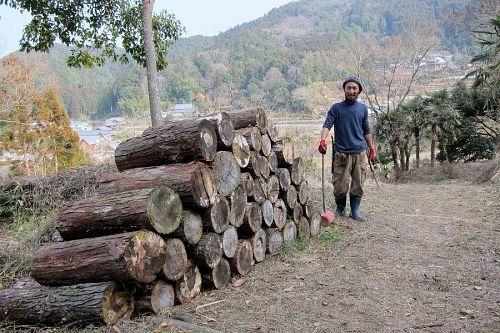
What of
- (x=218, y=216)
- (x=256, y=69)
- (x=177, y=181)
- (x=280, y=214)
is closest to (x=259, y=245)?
(x=280, y=214)

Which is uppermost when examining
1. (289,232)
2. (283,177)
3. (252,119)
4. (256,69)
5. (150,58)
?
(256,69)

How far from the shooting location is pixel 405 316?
3.16 metres

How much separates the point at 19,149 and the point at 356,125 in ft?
85.8

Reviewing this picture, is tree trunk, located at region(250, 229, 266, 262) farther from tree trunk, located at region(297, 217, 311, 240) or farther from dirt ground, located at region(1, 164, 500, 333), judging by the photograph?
tree trunk, located at region(297, 217, 311, 240)

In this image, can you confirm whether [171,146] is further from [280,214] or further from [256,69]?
[256,69]

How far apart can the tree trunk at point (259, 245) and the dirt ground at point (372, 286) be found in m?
0.10

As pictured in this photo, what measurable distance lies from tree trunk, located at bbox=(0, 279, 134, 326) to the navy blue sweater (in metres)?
3.45

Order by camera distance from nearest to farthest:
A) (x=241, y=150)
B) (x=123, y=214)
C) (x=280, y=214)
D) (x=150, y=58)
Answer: (x=123, y=214), (x=241, y=150), (x=280, y=214), (x=150, y=58)

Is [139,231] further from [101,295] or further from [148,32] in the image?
[148,32]

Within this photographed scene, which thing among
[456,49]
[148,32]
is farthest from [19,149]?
[456,49]

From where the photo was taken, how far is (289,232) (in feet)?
16.4

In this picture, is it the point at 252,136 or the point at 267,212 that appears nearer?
the point at 252,136

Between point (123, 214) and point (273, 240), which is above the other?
point (123, 214)

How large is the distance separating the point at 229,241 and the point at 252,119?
138cm
